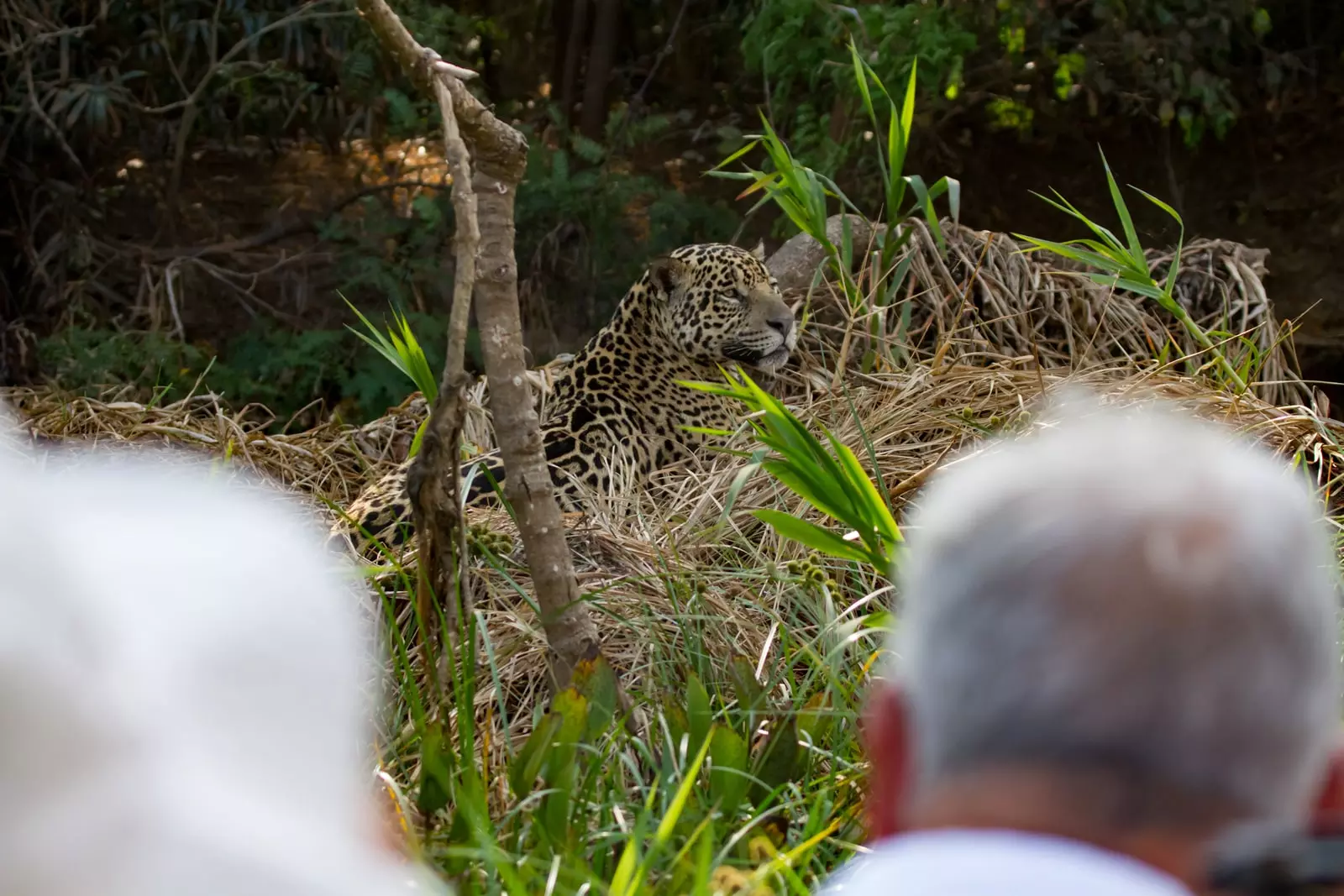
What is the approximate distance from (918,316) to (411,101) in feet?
15.2

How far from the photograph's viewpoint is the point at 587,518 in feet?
10.7

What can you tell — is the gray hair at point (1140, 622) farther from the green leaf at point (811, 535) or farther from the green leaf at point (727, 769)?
the green leaf at point (811, 535)

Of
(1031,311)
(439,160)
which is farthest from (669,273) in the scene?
(439,160)

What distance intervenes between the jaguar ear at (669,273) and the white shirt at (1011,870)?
436 centimetres

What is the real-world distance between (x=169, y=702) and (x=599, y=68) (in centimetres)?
938

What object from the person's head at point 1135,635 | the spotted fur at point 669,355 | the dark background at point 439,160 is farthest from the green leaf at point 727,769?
the dark background at point 439,160

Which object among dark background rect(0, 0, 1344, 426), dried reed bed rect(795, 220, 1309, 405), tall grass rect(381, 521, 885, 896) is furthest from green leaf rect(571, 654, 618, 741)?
dark background rect(0, 0, 1344, 426)

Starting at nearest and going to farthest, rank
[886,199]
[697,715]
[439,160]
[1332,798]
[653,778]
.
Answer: [1332,798] → [697,715] → [653,778] → [886,199] → [439,160]

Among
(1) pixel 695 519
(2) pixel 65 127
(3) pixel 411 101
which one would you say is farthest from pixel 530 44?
(1) pixel 695 519

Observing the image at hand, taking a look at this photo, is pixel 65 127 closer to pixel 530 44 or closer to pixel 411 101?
pixel 411 101

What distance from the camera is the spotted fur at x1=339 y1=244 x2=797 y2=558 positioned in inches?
177

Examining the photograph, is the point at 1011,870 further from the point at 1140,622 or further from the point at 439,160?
the point at 439,160

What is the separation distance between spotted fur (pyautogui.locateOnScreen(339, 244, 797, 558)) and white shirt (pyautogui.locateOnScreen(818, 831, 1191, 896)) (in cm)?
347

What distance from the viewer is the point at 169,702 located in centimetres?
61
